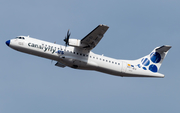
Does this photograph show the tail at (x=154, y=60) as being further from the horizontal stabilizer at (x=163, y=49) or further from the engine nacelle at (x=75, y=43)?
the engine nacelle at (x=75, y=43)

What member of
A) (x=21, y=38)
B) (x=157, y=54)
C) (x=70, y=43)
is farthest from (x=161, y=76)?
(x=21, y=38)

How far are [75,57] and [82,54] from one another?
884mm

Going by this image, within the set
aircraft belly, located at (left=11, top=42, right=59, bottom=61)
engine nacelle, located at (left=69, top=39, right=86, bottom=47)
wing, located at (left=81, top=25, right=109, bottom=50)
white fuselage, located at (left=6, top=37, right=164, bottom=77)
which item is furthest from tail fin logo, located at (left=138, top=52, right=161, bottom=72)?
aircraft belly, located at (left=11, top=42, right=59, bottom=61)

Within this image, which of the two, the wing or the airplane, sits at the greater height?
the wing

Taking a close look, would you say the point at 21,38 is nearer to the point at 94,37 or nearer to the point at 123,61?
the point at 94,37

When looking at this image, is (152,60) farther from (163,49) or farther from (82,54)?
(82,54)

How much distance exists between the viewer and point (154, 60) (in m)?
32.6

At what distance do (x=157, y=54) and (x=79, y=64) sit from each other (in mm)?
10100

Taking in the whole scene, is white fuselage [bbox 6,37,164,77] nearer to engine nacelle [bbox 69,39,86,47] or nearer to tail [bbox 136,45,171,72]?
engine nacelle [bbox 69,39,86,47]

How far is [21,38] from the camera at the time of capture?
29.2 m

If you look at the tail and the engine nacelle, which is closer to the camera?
the engine nacelle

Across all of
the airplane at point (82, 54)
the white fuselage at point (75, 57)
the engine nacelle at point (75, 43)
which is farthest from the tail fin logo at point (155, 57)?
the engine nacelle at point (75, 43)

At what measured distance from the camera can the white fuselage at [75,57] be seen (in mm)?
28766

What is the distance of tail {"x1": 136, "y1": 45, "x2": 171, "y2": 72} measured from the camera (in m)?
31.9
